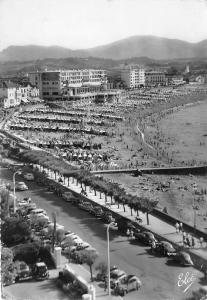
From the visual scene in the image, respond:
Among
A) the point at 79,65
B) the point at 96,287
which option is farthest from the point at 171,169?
the point at 79,65

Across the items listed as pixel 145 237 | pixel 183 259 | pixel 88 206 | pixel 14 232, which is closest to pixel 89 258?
pixel 183 259

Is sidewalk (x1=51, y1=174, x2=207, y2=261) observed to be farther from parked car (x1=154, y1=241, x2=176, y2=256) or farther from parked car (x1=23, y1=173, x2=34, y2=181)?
parked car (x1=23, y1=173, x2=34, y2=181)

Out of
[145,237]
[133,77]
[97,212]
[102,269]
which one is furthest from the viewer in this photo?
[133,77]

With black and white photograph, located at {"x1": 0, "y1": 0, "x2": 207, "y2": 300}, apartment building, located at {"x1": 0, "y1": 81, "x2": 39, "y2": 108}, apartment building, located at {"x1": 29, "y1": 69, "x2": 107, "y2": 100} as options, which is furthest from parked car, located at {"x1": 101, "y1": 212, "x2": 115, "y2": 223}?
apartment building, located at {"x1": 29, "y1": 69, "x2": 107, "y2": 100}

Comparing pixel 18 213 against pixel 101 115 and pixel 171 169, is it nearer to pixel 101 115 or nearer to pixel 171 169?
pixel 171 169

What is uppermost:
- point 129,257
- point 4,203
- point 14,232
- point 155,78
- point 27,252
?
point 155,78

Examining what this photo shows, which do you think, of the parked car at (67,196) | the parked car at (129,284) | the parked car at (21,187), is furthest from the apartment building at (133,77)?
the parked car at (129,284)

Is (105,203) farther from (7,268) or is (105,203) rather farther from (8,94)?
(8,94)
